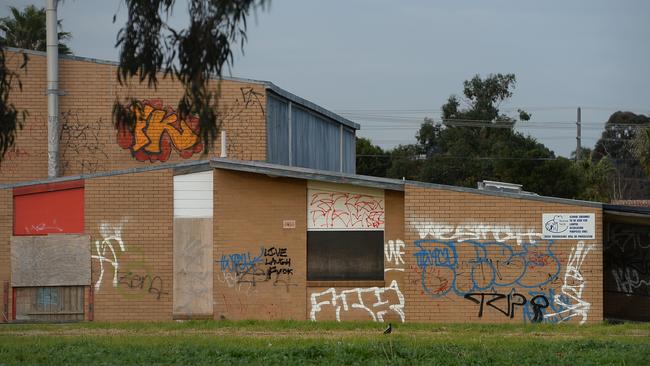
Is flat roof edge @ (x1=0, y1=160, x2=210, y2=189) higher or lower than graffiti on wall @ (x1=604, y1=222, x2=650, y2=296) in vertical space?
higher

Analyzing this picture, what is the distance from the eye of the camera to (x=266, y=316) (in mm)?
21328

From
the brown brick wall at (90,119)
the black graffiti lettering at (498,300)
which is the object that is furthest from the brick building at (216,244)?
the brown brick wall at (90,119)

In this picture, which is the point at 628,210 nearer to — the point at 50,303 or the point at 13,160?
the point at 50,303

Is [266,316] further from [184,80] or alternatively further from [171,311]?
[184,80]

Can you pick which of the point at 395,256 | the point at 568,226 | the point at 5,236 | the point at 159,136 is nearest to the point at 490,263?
the point at 568,226

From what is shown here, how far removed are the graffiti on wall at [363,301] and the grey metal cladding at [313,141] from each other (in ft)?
25.4

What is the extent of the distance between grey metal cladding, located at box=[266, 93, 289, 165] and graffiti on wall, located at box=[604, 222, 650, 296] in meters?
8.46

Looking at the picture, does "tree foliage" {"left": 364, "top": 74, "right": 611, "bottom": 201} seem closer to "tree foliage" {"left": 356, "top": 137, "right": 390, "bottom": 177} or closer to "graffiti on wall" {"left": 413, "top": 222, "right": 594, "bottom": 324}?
"tree foliage" {"left": 356, "top": 137, "right": 390, "bottom": 177}

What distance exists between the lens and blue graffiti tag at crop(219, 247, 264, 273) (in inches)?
840

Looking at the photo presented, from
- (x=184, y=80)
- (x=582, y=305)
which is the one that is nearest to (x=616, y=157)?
(x=582, y=305)

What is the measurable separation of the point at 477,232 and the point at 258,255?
4551 millimetres

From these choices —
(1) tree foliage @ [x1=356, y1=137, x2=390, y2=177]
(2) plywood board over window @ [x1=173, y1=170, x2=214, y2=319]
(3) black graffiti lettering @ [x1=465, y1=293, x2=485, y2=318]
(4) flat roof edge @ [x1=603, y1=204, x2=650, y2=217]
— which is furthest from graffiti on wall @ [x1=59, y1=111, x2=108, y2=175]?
(1) tree foliage @ [x1=356, y1=137, x2=390, y2=177]

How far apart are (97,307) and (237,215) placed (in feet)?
11.5

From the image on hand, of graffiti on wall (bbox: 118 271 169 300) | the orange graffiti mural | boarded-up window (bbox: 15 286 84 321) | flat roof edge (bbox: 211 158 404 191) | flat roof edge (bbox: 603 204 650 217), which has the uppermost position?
the orange graffiti mural
